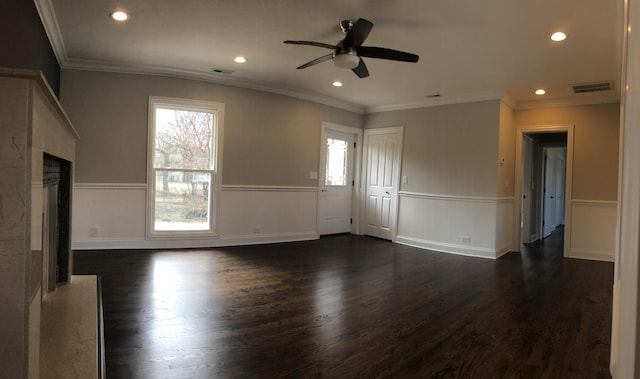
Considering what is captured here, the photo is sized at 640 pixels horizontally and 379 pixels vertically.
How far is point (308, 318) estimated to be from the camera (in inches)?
113

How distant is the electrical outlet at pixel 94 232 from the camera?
16.0ft

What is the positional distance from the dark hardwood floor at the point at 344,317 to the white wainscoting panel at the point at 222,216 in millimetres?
325

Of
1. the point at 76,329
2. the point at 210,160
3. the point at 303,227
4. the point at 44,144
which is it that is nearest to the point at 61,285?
the point at 76,329

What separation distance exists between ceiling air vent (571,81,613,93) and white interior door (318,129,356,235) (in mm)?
3626

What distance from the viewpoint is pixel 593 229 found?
5.63 m

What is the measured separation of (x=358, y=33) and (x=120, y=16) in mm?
2228

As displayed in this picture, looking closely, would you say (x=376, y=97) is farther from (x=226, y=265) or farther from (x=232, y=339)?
(x=232, y=339)

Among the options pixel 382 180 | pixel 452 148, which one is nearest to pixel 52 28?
pixel 382 180

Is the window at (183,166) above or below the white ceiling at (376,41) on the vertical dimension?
below

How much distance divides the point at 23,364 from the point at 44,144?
2.83 ft

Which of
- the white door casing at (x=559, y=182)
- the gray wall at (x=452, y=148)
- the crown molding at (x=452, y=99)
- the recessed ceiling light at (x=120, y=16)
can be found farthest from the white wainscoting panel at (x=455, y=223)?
the recessed ceiling light at (x=120, y=16)

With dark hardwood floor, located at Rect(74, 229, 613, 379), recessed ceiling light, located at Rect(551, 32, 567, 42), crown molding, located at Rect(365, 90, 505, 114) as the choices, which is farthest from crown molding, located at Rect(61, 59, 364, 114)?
recessed ceiling light, located at Rect(551, 32, 567, 42)

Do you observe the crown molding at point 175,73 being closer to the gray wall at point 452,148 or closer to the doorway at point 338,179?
the doorway at point 338,179

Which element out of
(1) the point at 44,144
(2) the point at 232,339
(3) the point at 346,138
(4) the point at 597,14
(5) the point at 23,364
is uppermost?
(4) the point at 597,14
